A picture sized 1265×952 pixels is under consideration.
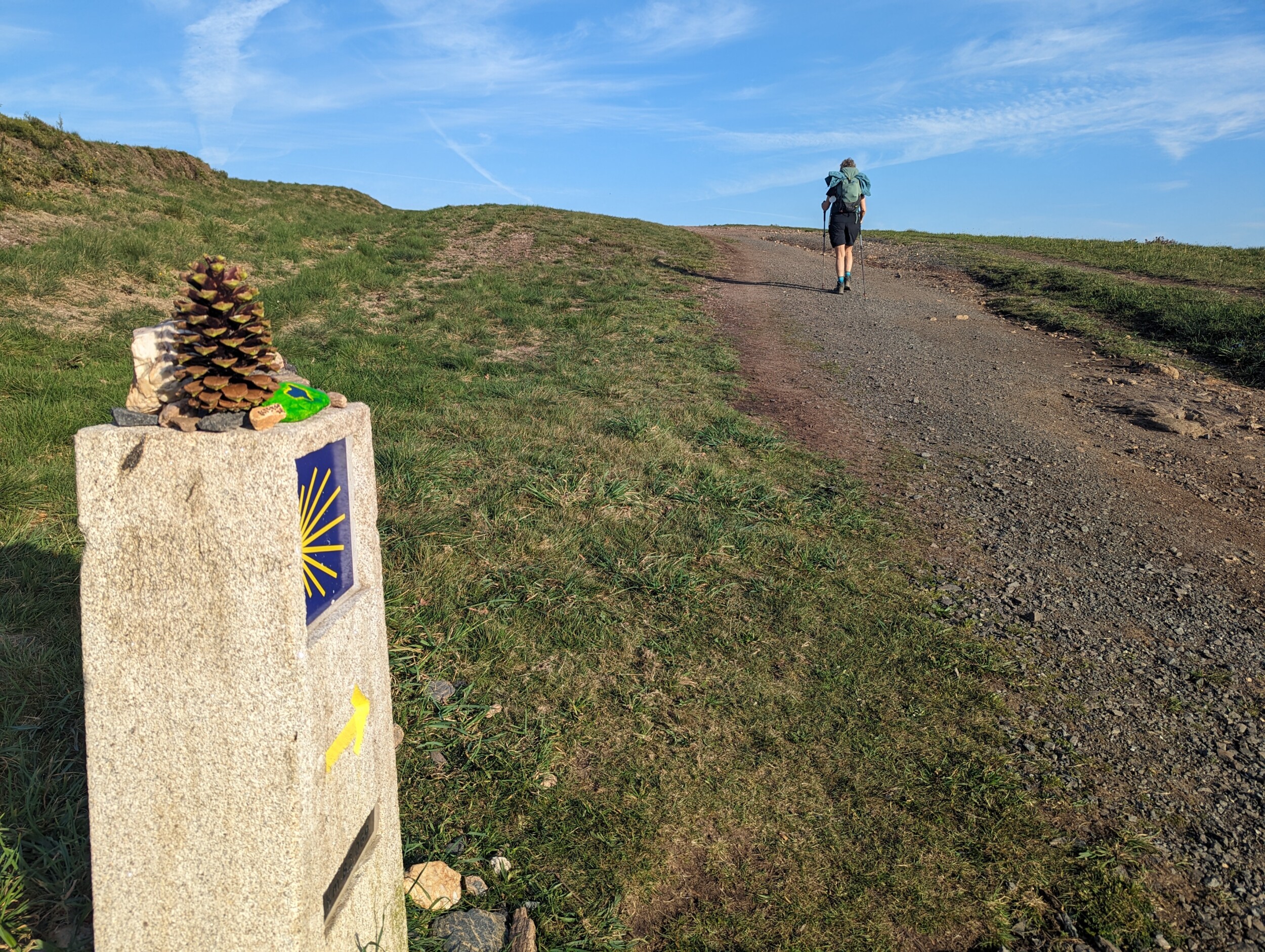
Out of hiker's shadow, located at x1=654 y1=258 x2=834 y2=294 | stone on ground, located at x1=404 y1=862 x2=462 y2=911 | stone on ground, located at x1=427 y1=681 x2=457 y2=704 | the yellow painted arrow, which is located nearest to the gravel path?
stone on ground, located at x1=404 y1=862 x2=462 y2=911

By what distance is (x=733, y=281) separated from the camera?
14977 mm

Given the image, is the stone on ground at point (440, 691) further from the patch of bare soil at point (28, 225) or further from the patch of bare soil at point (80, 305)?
the patch of bare soil at point (28, 225)

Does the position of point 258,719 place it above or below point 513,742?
above

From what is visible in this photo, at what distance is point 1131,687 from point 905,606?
105 centimetres

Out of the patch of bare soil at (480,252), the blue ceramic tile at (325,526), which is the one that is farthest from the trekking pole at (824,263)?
the blue ceramic tile at (325,526)

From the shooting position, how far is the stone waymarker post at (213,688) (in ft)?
5.25

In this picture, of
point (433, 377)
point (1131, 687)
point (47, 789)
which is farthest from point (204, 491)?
point (433, 377)

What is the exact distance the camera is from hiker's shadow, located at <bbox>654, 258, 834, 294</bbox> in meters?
14.2

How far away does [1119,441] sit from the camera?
654 centimetres

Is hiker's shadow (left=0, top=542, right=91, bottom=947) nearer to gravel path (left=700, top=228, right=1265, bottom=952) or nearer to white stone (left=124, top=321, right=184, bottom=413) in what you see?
white stone (left=124, top=321, right=184, bottom=413)

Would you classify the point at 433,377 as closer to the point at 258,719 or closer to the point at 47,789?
the point at 47,789

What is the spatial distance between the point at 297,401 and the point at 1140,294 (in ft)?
45.8

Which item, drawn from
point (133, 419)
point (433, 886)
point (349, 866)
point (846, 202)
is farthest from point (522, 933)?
point (846, 202)

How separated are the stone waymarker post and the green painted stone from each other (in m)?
0.03
